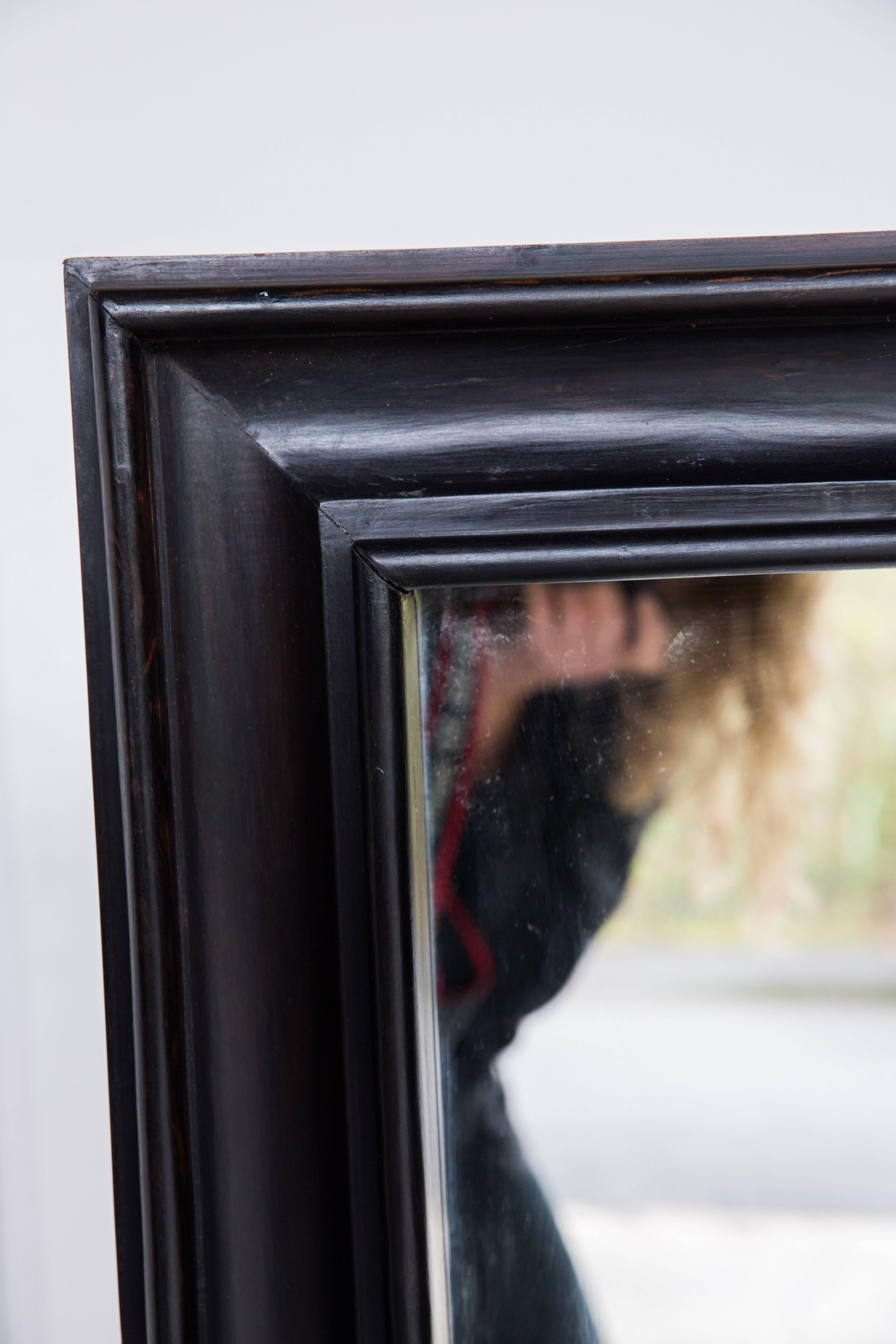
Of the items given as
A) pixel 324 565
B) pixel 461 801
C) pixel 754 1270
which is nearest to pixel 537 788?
pixel 461 801

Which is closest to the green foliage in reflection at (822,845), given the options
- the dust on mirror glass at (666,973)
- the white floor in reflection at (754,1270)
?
the dust on mirror glass at (666,973)

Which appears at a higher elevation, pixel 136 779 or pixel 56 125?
pixel 56 125

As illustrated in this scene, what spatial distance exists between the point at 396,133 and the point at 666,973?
41 cm

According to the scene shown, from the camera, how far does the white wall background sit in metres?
0.38

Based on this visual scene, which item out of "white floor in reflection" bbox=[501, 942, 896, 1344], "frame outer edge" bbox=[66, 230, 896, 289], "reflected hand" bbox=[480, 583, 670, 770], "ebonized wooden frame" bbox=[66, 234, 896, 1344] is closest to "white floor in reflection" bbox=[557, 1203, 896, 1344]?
"white floor in reflection" bbox=[501, 942, 896, 1344]

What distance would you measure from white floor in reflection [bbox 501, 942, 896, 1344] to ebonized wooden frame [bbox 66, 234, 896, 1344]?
8 centimetres

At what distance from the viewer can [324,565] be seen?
1.16 ft

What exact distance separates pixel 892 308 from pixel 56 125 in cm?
38

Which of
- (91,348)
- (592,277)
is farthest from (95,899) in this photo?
(592,277)

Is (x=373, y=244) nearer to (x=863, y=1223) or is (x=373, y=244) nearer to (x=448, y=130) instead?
(x=448, y=130)

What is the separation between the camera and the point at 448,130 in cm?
39

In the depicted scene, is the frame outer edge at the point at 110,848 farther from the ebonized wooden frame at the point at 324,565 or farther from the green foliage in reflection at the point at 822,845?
the green foliage in reflection at the point at 822,845

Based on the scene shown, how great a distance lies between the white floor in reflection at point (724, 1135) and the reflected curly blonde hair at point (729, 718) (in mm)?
62

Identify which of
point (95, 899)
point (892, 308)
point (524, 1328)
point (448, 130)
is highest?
point (448, 130)
